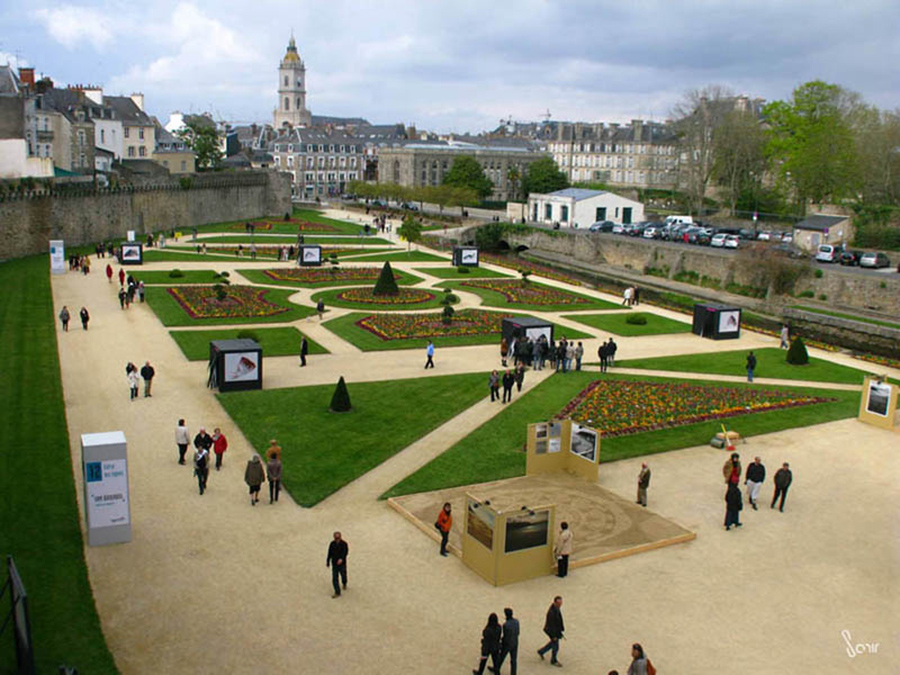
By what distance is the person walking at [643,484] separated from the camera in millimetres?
19031

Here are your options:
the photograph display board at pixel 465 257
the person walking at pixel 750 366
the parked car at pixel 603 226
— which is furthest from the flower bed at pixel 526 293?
the parked car at pixel 603 226

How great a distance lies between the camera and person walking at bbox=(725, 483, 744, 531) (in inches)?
715

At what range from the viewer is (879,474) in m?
22.1

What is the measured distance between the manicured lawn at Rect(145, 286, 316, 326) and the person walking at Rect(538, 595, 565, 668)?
28000 millimetres

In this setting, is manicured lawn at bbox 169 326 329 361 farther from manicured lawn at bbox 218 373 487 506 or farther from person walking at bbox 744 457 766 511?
person walking at bbox 744 457 766 511

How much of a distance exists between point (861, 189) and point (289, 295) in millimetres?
48824

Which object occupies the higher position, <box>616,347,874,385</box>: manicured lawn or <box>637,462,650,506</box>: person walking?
<box>637,462,650,506</box>: person walking

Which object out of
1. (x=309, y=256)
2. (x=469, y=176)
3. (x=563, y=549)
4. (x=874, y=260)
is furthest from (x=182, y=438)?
(x=469, y=176)

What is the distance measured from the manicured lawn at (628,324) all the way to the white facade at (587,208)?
128 feet

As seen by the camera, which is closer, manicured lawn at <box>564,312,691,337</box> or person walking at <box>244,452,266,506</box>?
person walking at <box>244,452,266,506</box>

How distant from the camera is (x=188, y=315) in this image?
3922 cm

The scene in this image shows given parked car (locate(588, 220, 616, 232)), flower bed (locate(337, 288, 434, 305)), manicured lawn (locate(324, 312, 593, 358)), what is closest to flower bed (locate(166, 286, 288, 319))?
manicured lawn (locate(324, 312, 593, 358))

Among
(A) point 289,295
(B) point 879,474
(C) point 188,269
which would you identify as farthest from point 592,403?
(C) point 188,269

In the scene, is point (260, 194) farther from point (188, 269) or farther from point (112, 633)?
point (112, 633)
